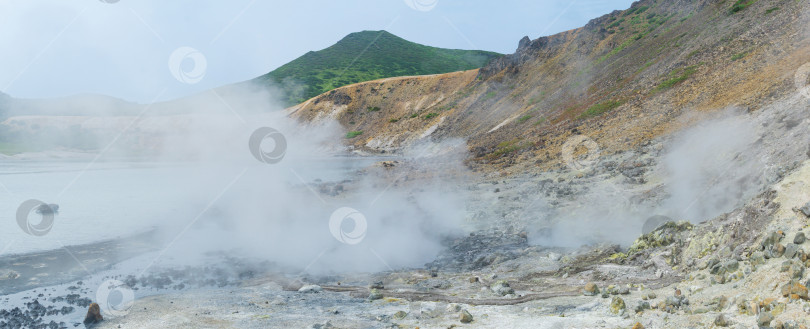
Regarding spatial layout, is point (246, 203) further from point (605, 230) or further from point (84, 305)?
point (605, 230)

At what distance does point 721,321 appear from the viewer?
6125 mm

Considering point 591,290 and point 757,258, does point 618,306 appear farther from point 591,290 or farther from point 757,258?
point 757,258

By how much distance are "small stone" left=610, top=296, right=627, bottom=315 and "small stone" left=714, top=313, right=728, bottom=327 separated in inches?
62.0

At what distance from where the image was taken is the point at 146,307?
414 inches

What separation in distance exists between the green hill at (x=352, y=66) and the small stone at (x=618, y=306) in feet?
407

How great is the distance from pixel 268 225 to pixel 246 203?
544 cm

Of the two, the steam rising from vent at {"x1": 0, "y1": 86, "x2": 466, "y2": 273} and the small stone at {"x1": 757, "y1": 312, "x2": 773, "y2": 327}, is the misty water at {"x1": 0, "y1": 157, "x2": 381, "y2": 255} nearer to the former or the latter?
the steam rising from vent at {"x1": 0, "y1": 86, "x2": 466, "y2": 273}

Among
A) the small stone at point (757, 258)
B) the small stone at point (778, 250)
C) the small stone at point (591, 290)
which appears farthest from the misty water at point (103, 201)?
the small stone at point (778, 250)

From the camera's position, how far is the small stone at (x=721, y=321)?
6117 mm

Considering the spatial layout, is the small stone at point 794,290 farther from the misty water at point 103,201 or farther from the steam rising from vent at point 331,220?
the misty water at point 103,201

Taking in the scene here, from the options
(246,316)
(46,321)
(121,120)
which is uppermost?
(121,120)

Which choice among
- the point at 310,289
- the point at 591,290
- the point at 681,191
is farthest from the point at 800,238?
the point at 310,289

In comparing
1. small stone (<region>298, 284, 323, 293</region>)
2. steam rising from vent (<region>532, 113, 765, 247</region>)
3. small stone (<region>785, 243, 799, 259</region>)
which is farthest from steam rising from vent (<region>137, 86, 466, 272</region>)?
small stone (<region>785, 243, 799, 259</region>)

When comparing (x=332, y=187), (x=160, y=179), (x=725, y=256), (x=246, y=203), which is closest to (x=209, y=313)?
(x=725, y=256)
